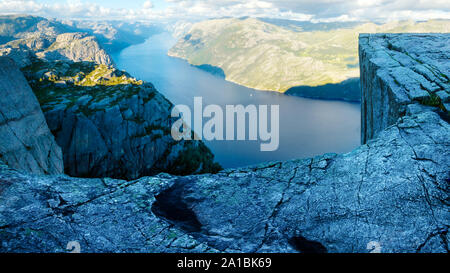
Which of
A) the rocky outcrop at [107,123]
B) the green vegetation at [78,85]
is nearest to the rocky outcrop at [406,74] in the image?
the rocky outcrop at [107,123]

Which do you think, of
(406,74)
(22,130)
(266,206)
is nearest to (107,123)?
(22,130)

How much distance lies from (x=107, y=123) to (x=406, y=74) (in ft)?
180

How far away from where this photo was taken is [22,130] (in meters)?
25.8

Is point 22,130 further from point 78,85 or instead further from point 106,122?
point 78,85

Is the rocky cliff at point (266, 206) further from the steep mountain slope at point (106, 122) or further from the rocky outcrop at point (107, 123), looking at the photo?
the rocky outcrop at point (107, 123)

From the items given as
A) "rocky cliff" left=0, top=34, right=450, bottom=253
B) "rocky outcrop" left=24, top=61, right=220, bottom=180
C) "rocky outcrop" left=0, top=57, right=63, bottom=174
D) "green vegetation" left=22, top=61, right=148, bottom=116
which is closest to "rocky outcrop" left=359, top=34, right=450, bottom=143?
"rocky cliff" left=0, top=34, right=450, bottom=253

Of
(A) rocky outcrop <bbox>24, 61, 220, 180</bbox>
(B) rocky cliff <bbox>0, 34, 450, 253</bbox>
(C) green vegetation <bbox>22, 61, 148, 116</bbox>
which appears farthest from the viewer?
(C) green vegetation <bbox>22, 61, 148, 116</bbox>

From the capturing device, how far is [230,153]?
406 feet

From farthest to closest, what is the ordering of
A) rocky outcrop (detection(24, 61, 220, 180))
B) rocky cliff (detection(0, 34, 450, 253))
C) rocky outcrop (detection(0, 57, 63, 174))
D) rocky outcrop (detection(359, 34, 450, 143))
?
rocky outcrop (detection(24, 61, 220, 180)) < rocky outcrop (detection(0, 57, 63, 174)) < rocky outcrop (detection(359, 34, 450, 143)) < rocky cliff (detection(0, 34, 450, 253))

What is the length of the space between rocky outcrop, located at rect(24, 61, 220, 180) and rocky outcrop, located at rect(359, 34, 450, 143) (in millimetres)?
51524

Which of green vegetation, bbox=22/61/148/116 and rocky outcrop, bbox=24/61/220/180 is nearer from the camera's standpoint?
rocky outcrop, bbox=24/61/220/180

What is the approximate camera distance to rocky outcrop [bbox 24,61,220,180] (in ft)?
162

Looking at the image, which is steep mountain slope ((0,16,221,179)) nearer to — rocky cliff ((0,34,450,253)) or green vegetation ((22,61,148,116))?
green vegetation ((22,61,148,116))
